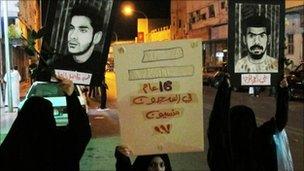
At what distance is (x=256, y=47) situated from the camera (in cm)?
523

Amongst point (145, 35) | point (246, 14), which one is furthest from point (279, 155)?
point (145, 35)

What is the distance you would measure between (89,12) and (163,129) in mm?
1029

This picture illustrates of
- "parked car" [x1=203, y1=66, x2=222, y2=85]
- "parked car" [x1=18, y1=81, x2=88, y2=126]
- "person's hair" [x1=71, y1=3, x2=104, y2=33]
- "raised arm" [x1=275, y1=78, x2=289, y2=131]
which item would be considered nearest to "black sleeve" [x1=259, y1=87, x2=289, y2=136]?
"raised arm" [x1=275, y1=78, x2=289, y2=131]

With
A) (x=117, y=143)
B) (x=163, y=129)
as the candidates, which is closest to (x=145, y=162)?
(x=163, y=129)

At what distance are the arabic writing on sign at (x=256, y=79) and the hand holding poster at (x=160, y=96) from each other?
1078 mm

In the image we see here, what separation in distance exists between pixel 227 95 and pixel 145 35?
8044cm

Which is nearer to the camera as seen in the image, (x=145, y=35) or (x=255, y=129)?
(x=255, y=129)

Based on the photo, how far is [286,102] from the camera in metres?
4.96

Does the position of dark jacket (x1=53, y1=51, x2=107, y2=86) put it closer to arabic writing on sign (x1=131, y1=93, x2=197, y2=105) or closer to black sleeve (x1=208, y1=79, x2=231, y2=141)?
arabic writing on sign (x1=131, y1=93, x2=197, y2=105)

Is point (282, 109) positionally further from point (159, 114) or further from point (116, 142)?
point (116, 142)

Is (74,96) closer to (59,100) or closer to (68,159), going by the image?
(68,159)

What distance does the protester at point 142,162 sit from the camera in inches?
164

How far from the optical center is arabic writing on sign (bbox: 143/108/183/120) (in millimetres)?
4199

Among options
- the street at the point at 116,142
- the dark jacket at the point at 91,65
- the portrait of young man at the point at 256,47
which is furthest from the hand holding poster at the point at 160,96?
the street at the point at 116,142
